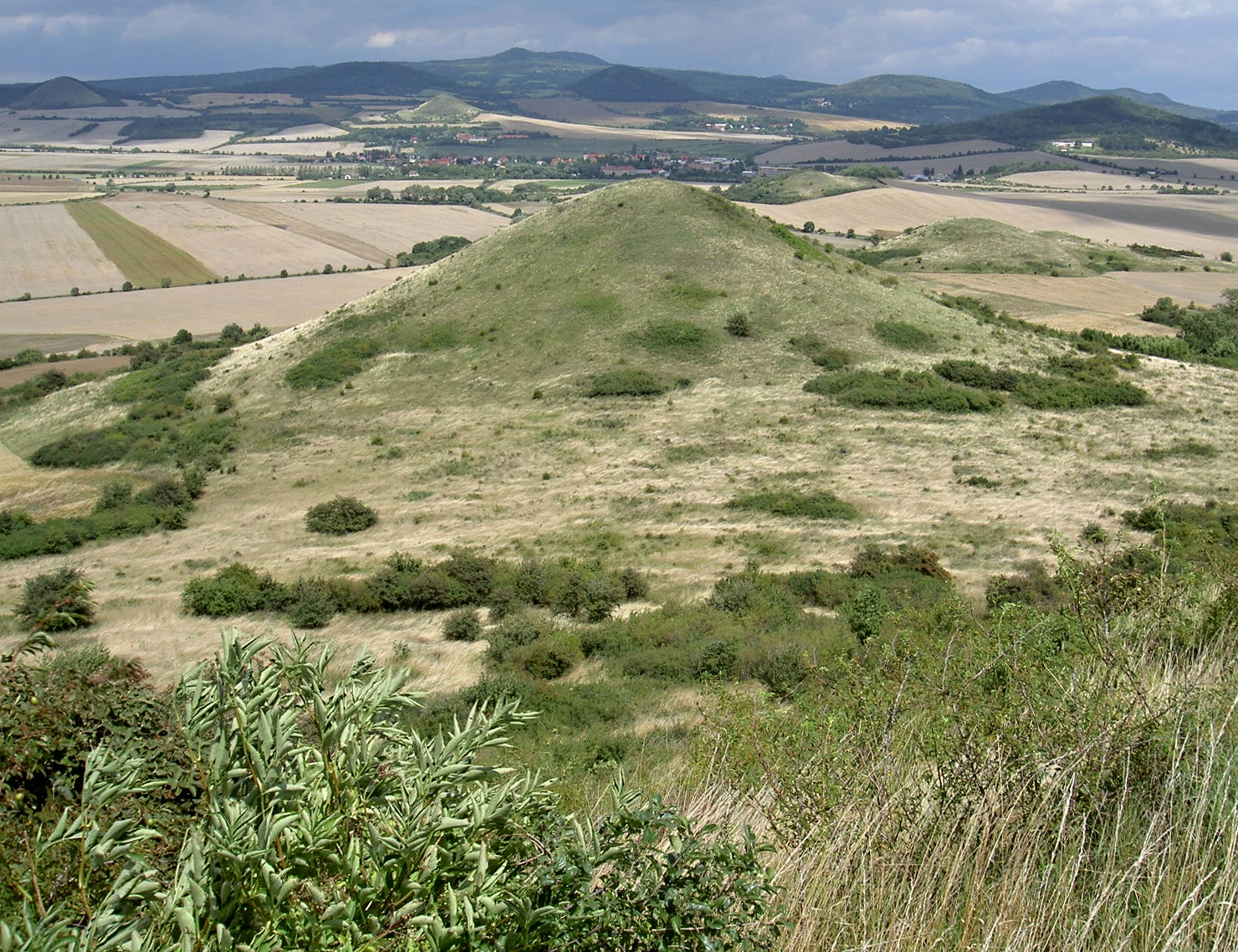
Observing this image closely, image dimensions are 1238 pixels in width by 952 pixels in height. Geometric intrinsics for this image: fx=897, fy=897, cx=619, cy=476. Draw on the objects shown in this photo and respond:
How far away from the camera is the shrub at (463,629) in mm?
22156

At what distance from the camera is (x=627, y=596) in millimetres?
24141

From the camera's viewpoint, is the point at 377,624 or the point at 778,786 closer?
the point at 778,786

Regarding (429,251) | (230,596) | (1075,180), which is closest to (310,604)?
(230,596)

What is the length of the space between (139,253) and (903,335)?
94235 millimetres

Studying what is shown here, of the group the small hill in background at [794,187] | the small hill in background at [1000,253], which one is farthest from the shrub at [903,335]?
the small hill in background at [794,187]

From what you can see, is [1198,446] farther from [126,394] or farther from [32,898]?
[126,394]

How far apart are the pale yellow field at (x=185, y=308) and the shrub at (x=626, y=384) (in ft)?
126

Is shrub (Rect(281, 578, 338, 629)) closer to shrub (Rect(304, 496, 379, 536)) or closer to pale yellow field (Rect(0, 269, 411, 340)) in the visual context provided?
shrub (Rect(304, 496, 379, 536))

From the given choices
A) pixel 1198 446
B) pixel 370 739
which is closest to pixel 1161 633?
pixel 370 739

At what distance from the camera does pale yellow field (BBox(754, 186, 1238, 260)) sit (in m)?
114

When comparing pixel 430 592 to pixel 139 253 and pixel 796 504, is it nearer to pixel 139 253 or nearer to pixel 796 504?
pixel 796 504

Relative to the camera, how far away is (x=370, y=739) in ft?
14.8

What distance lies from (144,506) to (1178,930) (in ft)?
119

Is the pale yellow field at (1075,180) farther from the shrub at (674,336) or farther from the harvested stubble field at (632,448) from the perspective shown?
the shrub at (674,336)
